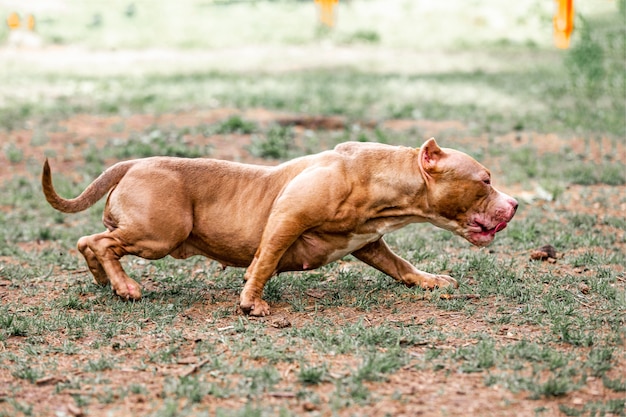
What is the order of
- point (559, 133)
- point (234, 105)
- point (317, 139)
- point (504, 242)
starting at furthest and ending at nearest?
point (234, 105) → point (559, 133) → point (317, 139) → point (504, 242)

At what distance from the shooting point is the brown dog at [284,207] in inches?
199

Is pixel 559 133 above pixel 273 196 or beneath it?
beneath

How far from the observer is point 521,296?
5.35 m

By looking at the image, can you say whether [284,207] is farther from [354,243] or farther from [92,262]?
[92,262]

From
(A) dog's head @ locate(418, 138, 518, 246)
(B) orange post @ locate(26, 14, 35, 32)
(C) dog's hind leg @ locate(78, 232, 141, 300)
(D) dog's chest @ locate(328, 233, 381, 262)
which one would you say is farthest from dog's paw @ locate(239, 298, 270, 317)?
(B) orange post @ locate(26, 14, 35, 32)

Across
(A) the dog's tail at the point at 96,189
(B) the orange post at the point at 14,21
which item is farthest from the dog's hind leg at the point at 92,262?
(B) the orange post at the point at 14,21

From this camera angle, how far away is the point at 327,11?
24.2 metres

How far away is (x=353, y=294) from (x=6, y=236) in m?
3.48

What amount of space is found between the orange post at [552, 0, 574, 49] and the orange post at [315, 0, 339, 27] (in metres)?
6.14

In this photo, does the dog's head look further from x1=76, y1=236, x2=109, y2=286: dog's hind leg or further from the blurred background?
the blurred background

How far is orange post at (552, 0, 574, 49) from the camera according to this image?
20.4 metres

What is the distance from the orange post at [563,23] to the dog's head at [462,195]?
16.2m

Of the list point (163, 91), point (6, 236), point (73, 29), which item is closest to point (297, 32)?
point (73, 29)

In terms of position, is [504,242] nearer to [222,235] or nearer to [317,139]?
[222,235]
